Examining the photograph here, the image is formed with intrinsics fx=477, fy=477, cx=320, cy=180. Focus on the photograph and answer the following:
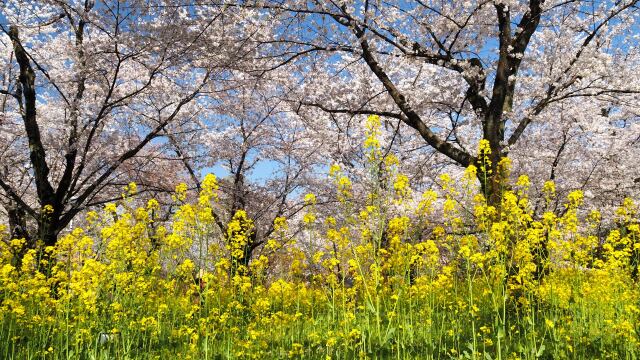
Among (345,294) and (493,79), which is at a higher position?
(493,79)

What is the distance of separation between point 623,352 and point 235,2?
7.98m

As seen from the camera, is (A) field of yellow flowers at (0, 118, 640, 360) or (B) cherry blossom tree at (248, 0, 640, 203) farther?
(B) cherry blossom tree at (248, 0, 640, 203)

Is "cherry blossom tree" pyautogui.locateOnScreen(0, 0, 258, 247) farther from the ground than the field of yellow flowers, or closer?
farther from the ground

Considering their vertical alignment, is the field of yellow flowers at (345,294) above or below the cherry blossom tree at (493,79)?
below

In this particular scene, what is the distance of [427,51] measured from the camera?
9.30 m

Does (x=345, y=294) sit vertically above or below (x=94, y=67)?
below

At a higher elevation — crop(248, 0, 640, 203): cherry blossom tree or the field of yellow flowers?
crop(248, 0, 640, 203): cherry blossom tree

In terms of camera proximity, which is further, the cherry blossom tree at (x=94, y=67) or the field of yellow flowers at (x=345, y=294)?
the cherry blossom tree at (x=94, y=67)

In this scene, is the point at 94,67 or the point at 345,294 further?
the point at 94,67

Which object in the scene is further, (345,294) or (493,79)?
(493,79)

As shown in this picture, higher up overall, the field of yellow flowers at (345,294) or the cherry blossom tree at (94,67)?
the cherry blossom tree at (94,67)

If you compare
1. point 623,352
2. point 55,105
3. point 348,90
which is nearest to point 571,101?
point 348,90

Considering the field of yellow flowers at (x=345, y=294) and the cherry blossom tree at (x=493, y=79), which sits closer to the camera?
the field of yellow flowers at (x=345, y=294)

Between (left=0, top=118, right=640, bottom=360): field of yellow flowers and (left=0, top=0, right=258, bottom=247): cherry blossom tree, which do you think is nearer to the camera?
(left=0, top=118, right=640, bottom=360): field of yellow flowers
